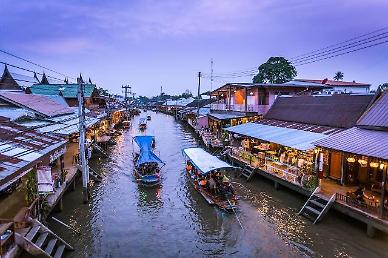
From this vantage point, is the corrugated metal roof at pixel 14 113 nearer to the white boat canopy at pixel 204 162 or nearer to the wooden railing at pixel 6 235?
the wooden railing at pixel 6 235

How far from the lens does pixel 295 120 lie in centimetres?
3216

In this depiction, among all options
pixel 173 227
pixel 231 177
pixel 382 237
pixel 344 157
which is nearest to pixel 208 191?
pixel 173 227

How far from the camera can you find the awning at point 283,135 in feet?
75.7

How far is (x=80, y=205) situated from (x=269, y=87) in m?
26.9

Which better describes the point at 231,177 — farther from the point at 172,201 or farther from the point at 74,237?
the point at 74,237

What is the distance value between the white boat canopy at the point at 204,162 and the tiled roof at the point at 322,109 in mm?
9799

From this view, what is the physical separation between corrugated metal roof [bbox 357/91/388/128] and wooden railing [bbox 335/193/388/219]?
5453 millimetres

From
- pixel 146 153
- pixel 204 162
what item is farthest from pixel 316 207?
pixel 146 153

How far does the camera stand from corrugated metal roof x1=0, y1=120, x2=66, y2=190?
12.6 meters

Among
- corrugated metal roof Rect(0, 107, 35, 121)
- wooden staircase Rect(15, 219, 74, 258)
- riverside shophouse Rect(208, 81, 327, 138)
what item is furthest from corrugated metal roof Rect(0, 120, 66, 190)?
riverside shophouse Rect(208, 81, 327, 138)

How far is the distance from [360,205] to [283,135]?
33.0ft

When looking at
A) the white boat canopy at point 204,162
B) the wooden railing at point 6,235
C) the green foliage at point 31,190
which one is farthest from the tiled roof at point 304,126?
the wooden railing at point 6,235

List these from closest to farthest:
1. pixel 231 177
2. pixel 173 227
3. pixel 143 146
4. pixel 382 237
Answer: pixel 382 237, pixel 173 227, pixel 231 177, pixel 143 146

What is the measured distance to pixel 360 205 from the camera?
A: 17.6 metres
